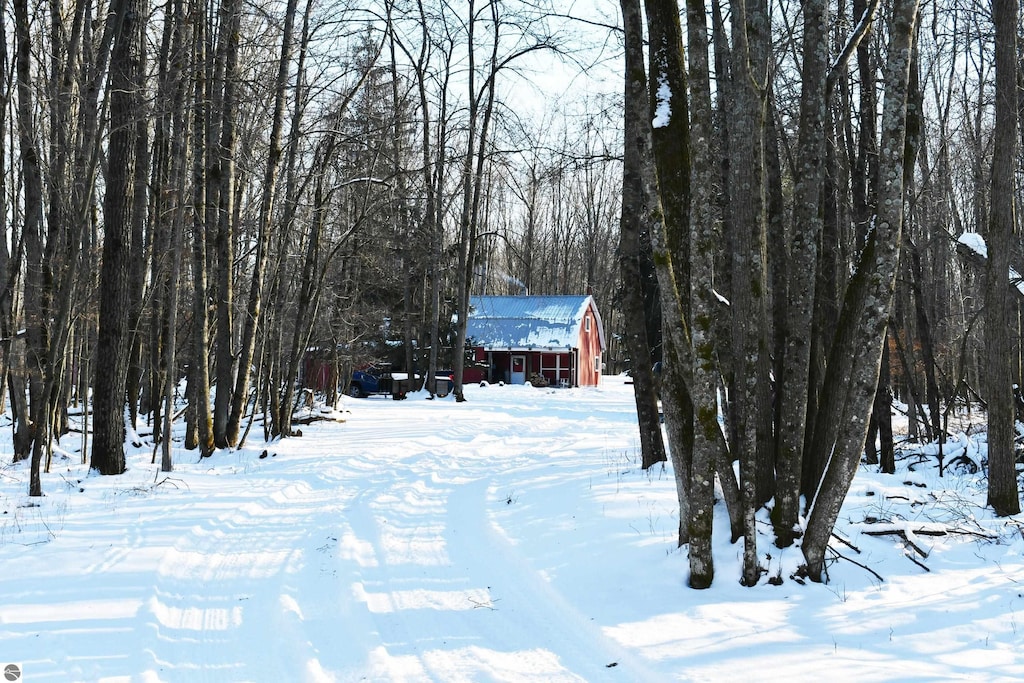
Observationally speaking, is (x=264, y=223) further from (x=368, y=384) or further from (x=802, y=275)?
(x=368, y=384)

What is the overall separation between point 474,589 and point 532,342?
3707 centimetres

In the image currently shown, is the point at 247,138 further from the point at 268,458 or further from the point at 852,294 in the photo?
the point at 852,294

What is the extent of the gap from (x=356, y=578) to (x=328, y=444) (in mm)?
9267

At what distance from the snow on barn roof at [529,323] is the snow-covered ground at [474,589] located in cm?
3296

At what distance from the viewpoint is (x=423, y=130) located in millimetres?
27234

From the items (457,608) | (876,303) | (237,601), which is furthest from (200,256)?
(876,303)

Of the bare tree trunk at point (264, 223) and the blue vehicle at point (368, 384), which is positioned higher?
the bare tree trunk at point (264, 223)

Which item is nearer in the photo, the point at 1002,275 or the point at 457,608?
the point at 457,608

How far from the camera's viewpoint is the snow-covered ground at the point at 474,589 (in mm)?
4363

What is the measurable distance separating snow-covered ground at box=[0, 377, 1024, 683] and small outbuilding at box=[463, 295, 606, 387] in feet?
107

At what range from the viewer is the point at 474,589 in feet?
19.2

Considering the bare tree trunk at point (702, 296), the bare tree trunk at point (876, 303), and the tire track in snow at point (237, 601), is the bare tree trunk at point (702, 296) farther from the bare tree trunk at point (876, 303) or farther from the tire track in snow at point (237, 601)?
the tire track in snow at point (237, 601)

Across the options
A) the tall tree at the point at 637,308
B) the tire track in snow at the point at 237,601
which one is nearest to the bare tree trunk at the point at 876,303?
the tire track in snow at the point at 237,601

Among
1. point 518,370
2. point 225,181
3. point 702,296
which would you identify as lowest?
point 518,370
